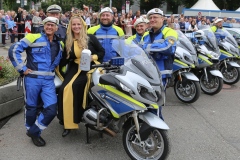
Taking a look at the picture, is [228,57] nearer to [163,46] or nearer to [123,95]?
[163,46]

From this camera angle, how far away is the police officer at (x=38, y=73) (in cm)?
427

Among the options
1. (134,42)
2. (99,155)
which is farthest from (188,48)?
(99,155)

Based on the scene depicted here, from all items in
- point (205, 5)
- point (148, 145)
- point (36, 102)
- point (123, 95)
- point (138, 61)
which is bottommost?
point (148, 145)

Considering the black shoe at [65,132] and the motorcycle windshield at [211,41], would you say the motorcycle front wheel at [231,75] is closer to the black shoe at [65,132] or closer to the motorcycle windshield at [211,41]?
the motorcycle windshield at [211,41]

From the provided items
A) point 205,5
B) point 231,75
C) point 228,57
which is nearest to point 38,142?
point 228,57

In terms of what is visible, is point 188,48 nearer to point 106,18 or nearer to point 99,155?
point 106,18

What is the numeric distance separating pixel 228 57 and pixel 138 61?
192 inches

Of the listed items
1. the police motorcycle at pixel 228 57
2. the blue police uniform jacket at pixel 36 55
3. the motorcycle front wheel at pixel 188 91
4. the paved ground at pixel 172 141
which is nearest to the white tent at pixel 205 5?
the police motorcycle at pixel 228 57

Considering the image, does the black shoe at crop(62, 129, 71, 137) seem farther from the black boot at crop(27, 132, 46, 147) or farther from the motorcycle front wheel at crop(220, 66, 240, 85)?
the motorcycle front wheel at crop(220, 66, 240, 85)

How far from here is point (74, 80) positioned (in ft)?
14.6

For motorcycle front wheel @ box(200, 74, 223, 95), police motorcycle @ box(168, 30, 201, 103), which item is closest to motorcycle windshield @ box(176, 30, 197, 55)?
police motorcycle @ box(168, 30, 201, 103)

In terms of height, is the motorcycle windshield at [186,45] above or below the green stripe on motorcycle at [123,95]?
above

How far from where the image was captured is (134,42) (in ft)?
13.2

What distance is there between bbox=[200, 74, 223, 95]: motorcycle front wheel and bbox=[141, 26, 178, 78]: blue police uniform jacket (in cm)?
270
